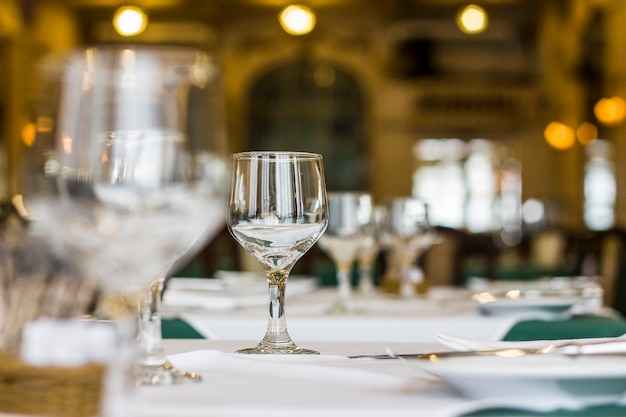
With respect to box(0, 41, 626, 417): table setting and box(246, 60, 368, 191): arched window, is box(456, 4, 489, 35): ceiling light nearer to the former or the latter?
box(246, 60, 368, 191): arched window

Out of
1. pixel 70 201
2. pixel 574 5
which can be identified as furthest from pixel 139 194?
pixel 574 5

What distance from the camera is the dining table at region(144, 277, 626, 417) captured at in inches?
28.7

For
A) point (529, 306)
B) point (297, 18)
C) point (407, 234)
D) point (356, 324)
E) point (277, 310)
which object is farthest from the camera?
point (297, 18)

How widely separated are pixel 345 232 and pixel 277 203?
702 mm

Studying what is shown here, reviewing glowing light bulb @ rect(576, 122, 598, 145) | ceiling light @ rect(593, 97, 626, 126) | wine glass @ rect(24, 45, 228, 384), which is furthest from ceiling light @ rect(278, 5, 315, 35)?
wine glass @ rect(24, 45, 228, 384)

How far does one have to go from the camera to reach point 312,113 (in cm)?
1360

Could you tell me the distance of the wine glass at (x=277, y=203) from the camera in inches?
39.9

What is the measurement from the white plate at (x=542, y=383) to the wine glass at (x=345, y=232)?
936 millimetres

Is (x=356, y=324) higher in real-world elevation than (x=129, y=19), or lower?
lower

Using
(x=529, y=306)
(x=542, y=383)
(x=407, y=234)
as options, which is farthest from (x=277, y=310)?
(x=407, y=234)

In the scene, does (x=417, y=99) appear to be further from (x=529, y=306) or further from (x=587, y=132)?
(x=529, y=306)

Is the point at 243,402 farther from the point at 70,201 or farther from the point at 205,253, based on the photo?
the point at 205,253

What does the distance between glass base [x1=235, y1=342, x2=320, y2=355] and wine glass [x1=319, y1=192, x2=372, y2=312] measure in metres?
0.62

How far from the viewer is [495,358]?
836mm
